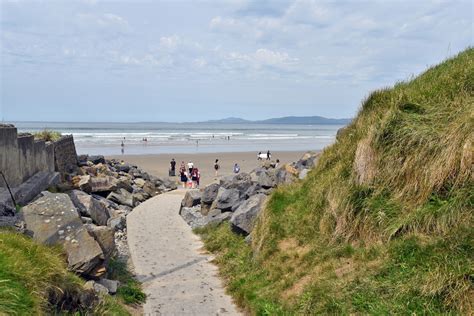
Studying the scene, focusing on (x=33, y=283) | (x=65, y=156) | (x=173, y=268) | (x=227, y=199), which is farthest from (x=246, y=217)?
(x=65, y=156)

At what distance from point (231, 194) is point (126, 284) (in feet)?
23.4

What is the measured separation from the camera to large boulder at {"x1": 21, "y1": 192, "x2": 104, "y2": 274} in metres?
8.03

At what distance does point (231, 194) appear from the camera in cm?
1575

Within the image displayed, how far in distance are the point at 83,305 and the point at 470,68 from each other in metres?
8.65

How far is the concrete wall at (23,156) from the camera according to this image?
1003 centimetres

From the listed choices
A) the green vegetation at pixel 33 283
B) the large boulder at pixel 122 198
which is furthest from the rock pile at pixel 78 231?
the large boulder at pixel 122 198

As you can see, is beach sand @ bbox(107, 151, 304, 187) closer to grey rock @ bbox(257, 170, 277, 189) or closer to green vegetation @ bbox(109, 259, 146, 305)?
grey rock @ bbox(257, 170, 277, 189)

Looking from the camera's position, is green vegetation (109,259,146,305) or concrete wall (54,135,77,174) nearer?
green vegetation (109,259,146,305)

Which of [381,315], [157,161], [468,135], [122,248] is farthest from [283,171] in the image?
[157,161]

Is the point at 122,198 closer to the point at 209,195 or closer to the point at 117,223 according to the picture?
the point at 209,195

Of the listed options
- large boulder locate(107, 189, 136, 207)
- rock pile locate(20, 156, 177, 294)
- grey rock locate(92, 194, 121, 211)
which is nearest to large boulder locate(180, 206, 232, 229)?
large boulder locate(107, 189, 136, 207)

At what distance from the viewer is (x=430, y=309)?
17.3 feet

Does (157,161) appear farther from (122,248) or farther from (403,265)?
(403,265)

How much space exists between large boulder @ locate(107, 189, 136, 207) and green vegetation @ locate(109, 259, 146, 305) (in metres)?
7.33
